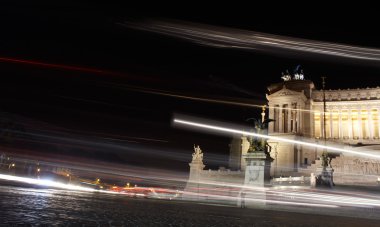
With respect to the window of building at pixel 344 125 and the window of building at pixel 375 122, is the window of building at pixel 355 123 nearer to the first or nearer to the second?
the window of building at pixel 344 125

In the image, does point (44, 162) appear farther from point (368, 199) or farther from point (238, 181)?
point (368, 199)

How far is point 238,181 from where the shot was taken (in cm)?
4388

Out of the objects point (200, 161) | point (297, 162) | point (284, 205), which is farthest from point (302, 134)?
point (284, 205)

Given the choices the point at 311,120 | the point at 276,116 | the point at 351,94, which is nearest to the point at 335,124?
the point at 311,120

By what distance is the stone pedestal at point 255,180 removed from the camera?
19578 millimetres

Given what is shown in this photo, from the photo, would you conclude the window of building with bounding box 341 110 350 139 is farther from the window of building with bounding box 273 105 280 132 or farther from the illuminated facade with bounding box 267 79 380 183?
the window of building with bounding box 273 105 280 132

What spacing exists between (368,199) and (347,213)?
586 centimetres

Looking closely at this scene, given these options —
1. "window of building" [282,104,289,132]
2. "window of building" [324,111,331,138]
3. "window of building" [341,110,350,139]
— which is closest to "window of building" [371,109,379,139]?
"window of building" [341,110,350,139]

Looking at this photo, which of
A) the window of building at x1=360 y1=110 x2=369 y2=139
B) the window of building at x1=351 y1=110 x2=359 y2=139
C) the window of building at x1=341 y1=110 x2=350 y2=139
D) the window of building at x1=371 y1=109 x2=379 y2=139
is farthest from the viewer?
the window of building at x1=341 y1=110 x2=350 y2=139

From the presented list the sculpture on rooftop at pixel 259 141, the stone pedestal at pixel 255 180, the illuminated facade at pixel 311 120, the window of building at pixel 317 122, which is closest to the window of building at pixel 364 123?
the illuminated facade at pixel 311 120

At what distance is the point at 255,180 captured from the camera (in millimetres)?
19672

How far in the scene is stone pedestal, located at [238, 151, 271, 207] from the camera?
19578 millimetres

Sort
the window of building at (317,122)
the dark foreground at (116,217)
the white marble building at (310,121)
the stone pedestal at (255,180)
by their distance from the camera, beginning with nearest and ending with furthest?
the dark foreground at (116,217), the stone pedestal at (255,180), the white marble building at (310,121), the window of building at (317,122)

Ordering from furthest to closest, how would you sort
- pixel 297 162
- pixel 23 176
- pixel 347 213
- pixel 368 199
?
pixel 297 162, pixel 23 176, pixel 368 199, pixel 347 213
